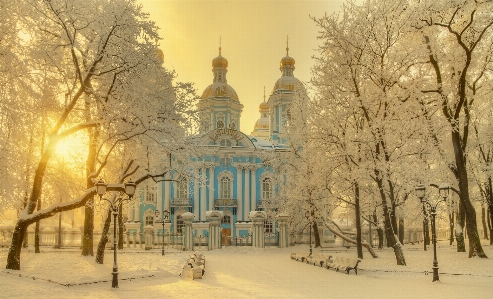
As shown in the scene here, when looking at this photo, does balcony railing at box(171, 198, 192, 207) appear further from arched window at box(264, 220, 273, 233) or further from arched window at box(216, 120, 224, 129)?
arched window at box(216, 120, 224, 129)

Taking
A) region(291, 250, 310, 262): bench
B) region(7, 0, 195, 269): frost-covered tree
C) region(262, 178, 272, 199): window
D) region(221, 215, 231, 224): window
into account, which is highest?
region(7, 0, 195, 269): frost-covered tree

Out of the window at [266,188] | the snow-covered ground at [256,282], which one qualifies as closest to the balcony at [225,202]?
the window at [266,188]

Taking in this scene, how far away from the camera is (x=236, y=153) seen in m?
48.8

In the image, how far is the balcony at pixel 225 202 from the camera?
158ft

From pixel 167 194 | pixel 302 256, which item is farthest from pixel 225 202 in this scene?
pixel 302 256

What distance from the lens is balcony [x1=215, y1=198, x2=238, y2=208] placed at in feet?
158

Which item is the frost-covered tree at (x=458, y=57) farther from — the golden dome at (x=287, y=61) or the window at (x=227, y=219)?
the golden dome at (x=287, y=61)

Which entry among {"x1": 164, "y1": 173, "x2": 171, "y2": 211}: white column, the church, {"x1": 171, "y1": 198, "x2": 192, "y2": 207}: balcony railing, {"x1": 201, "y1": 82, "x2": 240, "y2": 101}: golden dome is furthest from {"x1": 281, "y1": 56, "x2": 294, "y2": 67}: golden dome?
{"x1": 171, "y1": 198, "x2": 192, "y2": 207}: balcony railing

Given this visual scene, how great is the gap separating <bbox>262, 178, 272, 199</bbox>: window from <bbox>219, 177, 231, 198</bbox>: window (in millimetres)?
3369

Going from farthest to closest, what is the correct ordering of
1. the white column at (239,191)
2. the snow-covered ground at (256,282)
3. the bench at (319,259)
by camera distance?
1. the white column at (239,191)
2. the bench at (319,259)
3. the snow-covered ground at (256,282)

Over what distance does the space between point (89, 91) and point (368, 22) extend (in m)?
11.4

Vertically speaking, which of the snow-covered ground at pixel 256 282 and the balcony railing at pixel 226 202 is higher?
the balcony railing at pixel 226 202

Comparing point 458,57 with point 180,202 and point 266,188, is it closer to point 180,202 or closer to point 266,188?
point 266,188

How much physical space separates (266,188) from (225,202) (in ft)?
14.4
